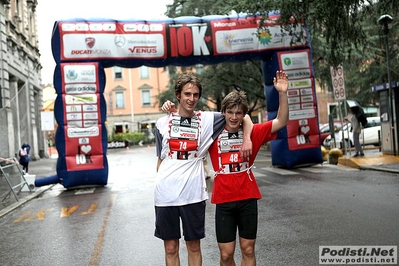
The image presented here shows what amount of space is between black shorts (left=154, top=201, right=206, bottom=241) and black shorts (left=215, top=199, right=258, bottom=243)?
0.57 ft

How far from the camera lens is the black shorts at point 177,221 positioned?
13.9 ft

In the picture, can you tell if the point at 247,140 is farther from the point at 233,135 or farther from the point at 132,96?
the point at 132,96

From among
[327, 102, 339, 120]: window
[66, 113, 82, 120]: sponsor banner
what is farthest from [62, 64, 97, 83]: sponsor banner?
[327, 102, 339, 120]: window

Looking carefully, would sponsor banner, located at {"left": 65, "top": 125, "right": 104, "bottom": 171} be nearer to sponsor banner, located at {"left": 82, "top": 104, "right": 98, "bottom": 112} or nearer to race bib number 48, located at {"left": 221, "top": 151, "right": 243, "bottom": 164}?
sponsor banner, located at {"left": 82, "top": 104, "right": 98, "bottom": 112}

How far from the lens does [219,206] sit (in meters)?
4.27

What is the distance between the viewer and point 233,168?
4301 mm

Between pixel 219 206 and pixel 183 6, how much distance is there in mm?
25458

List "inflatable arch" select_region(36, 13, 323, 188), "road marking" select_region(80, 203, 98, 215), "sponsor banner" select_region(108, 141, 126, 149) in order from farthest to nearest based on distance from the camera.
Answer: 1. "sponsor banner" select_region(108, 141, 126, 149)
2. "inflatable arch" select_region(36, 13, 323, 188)
3. "road marking" select_region(80, 203, 98, 215)

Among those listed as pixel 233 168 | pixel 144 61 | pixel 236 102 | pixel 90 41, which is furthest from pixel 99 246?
pixel 144 61

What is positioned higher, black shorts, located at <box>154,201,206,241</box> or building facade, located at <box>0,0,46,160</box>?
building facade, located at <box>0,0,46,160</box>

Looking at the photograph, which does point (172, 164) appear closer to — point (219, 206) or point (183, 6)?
point (219, 206)

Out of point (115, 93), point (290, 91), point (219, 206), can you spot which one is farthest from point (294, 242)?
point (115, 93)

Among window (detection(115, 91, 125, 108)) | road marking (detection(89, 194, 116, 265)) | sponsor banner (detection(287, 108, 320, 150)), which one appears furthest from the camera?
window (detection(115, 91, 125, 108))

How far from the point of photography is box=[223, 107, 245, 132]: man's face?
425cm
